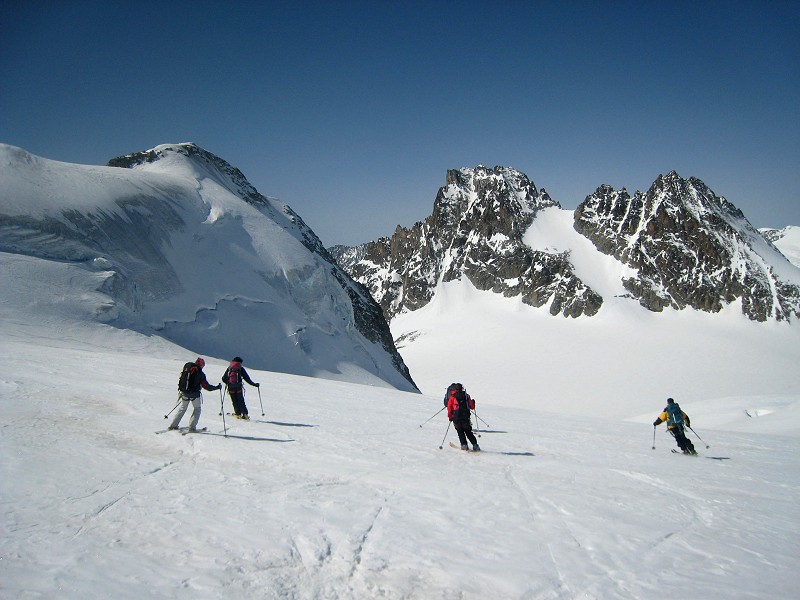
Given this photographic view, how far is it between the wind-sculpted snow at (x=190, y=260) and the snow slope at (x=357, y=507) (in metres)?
18.9

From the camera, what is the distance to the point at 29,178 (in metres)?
34.1

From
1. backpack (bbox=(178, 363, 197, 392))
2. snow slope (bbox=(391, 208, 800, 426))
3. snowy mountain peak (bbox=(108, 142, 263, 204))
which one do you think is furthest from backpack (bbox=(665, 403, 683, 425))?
snowy mountain peak (bbox=(108, 142, 263, 204))

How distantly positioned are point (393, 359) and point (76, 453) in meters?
49.3

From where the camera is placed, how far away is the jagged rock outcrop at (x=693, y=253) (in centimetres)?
10762

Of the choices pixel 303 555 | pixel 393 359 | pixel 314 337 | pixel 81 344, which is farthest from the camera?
pixel 393 359

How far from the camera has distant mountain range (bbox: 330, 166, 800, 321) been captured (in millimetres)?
110562

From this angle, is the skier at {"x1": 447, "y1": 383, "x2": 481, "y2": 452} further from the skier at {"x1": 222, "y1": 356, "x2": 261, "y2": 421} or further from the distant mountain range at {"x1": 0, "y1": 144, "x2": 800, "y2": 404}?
the distant mountain range at {"x1": 0, "y1": 144, "x2": 800, "y2": 404}

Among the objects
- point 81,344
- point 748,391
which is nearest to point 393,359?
point 81,344

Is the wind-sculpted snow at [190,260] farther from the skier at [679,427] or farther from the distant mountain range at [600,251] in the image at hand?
the distant mountain range at [600,251]

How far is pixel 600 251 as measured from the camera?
131 m

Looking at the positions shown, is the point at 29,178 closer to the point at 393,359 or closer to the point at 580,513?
the point at 393,359

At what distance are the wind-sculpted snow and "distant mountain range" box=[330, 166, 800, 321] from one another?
86070 mm

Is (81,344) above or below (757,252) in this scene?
below

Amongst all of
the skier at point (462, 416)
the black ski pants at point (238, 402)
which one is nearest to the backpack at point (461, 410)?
the skier at point (462, 416)
